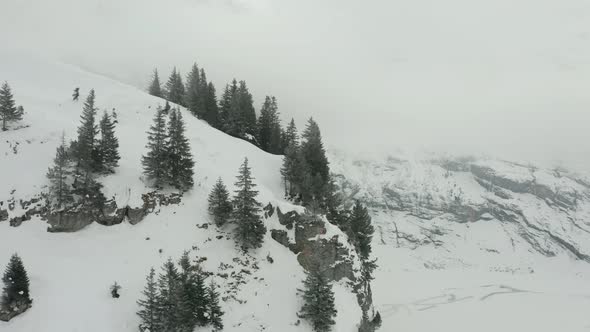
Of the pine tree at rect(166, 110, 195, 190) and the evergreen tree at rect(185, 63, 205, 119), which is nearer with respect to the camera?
the pine tree at rect(166, 110, 195, 190)

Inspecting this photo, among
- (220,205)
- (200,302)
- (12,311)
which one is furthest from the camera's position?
(220,205)

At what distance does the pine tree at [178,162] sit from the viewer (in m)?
45.5

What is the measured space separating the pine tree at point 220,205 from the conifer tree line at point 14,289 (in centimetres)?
1795

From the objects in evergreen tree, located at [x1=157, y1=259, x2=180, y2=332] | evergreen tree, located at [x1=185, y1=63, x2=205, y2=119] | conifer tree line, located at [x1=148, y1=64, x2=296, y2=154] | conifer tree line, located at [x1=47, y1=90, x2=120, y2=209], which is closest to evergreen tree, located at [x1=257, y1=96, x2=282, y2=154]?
conifer tree line, located at [x1=148, y1=64, x2=296, y2=154]

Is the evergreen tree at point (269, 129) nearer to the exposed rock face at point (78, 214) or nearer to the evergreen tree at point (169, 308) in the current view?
the exposed rock face at point (78, 214)

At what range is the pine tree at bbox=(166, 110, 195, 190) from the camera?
4550 cm

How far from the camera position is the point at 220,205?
42.0 m

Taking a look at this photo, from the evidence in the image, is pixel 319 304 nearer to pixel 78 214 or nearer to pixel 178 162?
pixel 178 162

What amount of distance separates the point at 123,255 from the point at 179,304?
10026 mm

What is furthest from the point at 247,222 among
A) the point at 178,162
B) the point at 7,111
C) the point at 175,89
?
the point at 175,89

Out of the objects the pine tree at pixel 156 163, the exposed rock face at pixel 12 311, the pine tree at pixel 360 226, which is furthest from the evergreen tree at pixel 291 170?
the exposed rock face at pixel 12 311

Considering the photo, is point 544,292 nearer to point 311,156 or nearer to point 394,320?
point 394,320

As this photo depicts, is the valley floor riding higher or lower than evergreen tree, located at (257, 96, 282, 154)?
lower

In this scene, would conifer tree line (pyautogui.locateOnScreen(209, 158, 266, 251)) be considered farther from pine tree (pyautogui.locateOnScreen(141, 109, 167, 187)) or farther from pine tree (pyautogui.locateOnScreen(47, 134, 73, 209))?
pine tree (pyautogui.locateOnScreen(47, 134, 73, 209))
